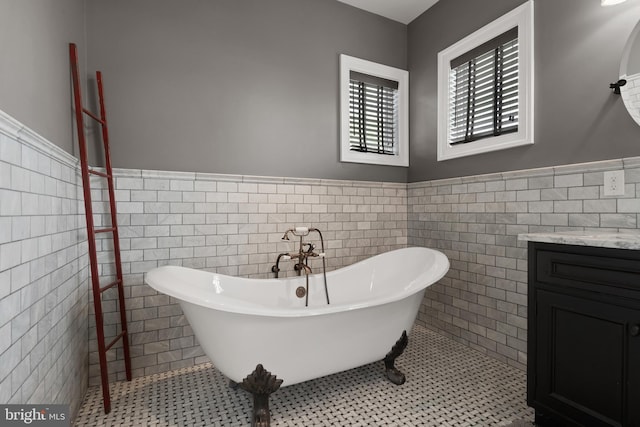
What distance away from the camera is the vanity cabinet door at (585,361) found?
1.26 metres

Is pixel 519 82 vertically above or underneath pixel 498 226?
above

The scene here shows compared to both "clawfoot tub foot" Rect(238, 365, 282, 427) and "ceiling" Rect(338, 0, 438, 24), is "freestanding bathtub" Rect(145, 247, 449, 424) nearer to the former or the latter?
"clawfoot tub foot" Rect(238, 365, 282, 427)

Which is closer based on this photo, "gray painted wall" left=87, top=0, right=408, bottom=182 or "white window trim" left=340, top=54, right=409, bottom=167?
"gray painted wall" left=87, top=0, right=408, bottom=182

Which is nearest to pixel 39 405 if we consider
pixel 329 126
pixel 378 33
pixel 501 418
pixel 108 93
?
pixel 108 93

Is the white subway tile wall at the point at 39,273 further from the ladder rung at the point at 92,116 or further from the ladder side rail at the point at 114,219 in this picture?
the ladder rung at the point at 92,116

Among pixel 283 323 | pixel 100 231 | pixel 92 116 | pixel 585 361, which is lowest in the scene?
pixel 585 361

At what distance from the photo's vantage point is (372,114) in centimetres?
319

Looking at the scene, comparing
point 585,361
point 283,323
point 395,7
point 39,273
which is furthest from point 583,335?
point 395,7

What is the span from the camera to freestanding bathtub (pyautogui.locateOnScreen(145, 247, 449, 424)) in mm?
1574

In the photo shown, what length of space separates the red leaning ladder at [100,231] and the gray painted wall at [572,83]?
2703 millimetres

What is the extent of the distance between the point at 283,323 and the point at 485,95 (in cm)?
236

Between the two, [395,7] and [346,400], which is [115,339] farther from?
[395,7]

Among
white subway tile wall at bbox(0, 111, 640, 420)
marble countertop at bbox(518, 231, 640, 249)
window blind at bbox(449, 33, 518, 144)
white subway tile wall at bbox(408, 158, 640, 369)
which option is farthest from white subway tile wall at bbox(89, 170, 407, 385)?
marble countertop at bbox(518, 231, 640, 249)

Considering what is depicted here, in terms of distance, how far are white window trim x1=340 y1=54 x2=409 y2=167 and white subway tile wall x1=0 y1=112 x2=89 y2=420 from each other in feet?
6.79
